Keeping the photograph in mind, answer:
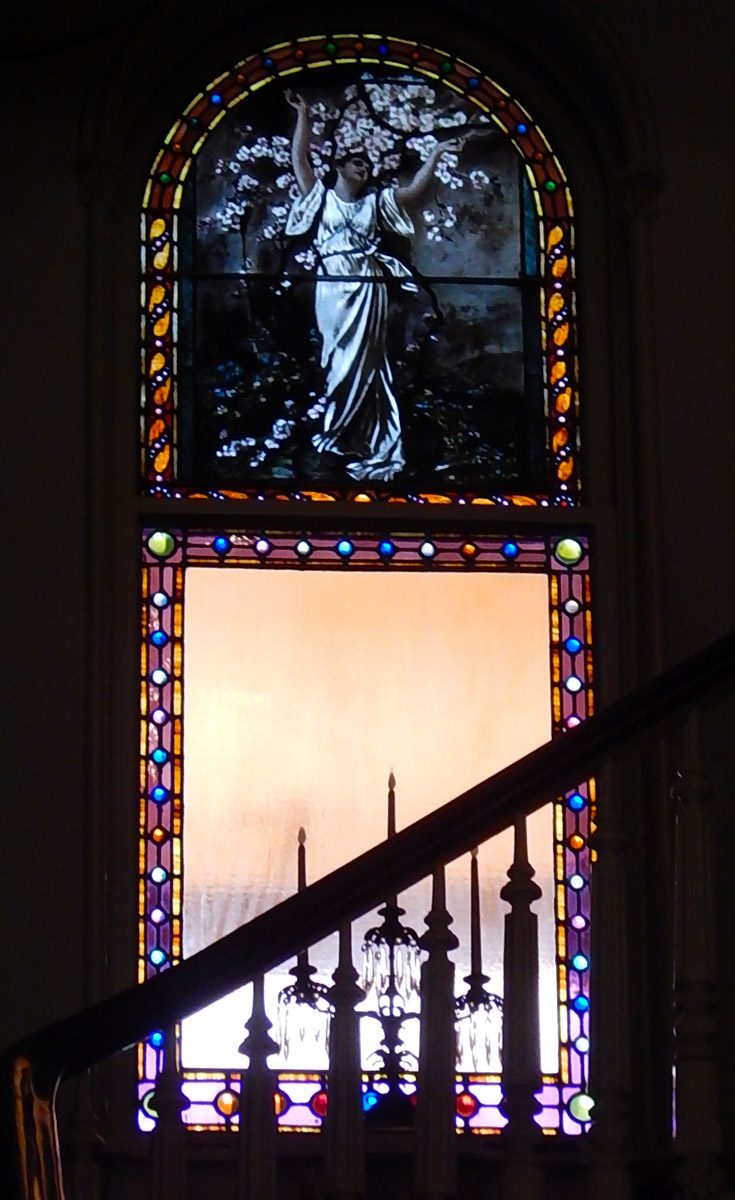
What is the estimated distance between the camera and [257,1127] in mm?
3574

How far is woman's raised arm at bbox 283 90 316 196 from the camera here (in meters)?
6.48

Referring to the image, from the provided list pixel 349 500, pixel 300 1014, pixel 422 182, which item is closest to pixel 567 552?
pixel 349 500

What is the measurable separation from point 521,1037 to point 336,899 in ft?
1.23

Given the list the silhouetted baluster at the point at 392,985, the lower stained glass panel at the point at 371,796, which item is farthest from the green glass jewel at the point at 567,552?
the silhouetted baluster at the point at 392,985

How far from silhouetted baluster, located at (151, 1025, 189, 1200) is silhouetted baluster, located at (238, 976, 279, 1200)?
0.10 m

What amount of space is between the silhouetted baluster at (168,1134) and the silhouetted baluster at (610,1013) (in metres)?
0.67

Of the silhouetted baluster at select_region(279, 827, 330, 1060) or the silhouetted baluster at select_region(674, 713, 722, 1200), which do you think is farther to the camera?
the silhouetted baluster at select_region(279, 827, 330, 1060)

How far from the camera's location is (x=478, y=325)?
6.38 metres

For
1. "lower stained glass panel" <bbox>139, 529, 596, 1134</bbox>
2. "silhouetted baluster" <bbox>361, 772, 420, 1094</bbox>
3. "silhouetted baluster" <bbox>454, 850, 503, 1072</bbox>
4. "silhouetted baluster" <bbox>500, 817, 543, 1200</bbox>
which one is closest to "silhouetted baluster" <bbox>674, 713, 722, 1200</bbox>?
"silhouetted baluster" <bbox>500, 817, 543, 1200</bbox>

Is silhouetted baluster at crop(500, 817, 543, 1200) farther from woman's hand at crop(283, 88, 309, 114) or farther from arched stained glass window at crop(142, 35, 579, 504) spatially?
woman's hand at crop(283, 88, 309, 114)

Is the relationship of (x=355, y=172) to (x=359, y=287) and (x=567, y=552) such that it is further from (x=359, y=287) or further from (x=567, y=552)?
(x=567, y=552)

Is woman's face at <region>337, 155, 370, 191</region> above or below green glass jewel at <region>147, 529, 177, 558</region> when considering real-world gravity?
above

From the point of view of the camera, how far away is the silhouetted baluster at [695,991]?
3463 mm

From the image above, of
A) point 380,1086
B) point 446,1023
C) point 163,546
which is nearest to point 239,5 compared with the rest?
point 163,546
